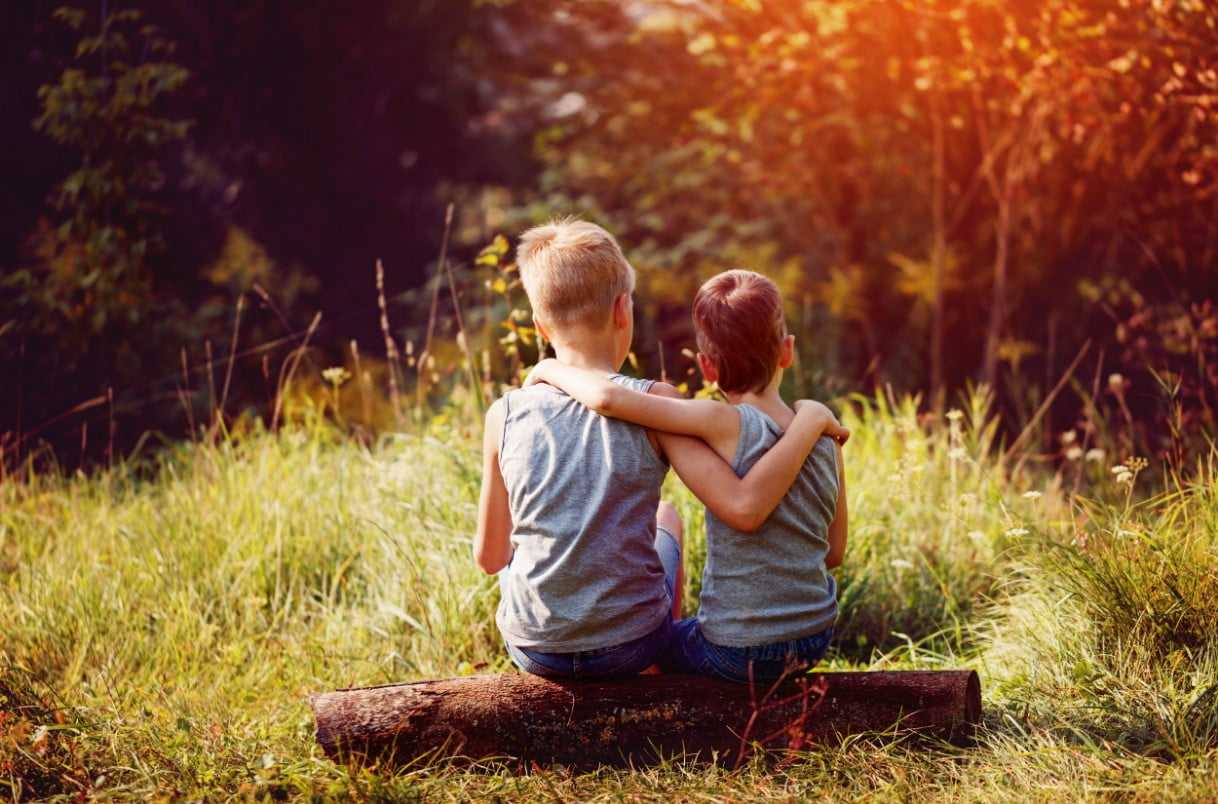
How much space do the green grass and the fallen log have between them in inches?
2.6

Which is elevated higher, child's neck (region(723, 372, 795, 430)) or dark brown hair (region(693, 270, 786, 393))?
dark brown hair (region(693, 270, 786, 393))

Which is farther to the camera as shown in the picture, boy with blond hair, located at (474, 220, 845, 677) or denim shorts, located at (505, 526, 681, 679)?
denim shorts, located at (505, 526, 681, 679)

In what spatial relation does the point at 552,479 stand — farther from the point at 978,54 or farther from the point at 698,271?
the point at 698,271

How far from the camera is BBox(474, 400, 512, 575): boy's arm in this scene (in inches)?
114

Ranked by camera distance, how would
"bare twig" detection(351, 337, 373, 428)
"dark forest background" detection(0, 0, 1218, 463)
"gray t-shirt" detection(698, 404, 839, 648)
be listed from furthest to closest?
1. "dark forest background" detection(0, 0, 1218, 463)
2. "bare twig" detection(351, 337, 373, 428)
3. "gray t-shirt" detection(698, 404, 839, 648)

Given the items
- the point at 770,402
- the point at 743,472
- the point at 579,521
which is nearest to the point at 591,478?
the point at 579,521

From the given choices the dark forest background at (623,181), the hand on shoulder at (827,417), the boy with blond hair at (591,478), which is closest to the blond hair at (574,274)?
the boy with blond hair at (591,478)

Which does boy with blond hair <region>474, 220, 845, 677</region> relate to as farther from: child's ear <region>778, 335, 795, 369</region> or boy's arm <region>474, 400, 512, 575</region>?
child's ear <region>778, 335, 795, 369</region>

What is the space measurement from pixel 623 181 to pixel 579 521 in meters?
8.03

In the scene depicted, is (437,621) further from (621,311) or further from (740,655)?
(621,311)

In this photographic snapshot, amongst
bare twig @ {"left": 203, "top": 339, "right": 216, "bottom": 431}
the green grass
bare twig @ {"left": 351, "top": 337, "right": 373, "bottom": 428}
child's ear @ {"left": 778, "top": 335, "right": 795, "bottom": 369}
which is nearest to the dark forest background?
bare twig @ {"left": 203, "top": 339, "right": 216, "bottom": 431}

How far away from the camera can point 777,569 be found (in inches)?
109

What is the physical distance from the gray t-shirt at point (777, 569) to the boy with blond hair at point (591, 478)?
91 millimetres

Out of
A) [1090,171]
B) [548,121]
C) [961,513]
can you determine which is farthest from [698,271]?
[961,513]
